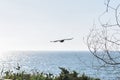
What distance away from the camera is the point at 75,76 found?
17156 millimetres

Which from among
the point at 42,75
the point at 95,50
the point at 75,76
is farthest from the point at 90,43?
the point at 42,75

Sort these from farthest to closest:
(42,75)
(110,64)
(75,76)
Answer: (42,75)
(75,76)
(110,64)

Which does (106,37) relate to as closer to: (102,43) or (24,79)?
(102,43)

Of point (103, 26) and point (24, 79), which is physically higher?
point (103, 26)

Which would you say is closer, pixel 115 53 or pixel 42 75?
pixel 115 53

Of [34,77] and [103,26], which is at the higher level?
[103,26]

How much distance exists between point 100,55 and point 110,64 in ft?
1.52

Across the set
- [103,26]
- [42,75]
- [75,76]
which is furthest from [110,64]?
[42,75]

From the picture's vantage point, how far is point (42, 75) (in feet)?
60.0

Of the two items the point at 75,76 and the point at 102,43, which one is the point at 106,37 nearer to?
the point at 102,43

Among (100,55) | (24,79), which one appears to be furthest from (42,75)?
(100,55)

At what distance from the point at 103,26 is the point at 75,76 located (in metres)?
8.10

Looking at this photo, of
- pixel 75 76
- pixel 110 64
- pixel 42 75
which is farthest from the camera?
pixel 42 75

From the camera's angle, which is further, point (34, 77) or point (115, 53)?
point (34, 77)
